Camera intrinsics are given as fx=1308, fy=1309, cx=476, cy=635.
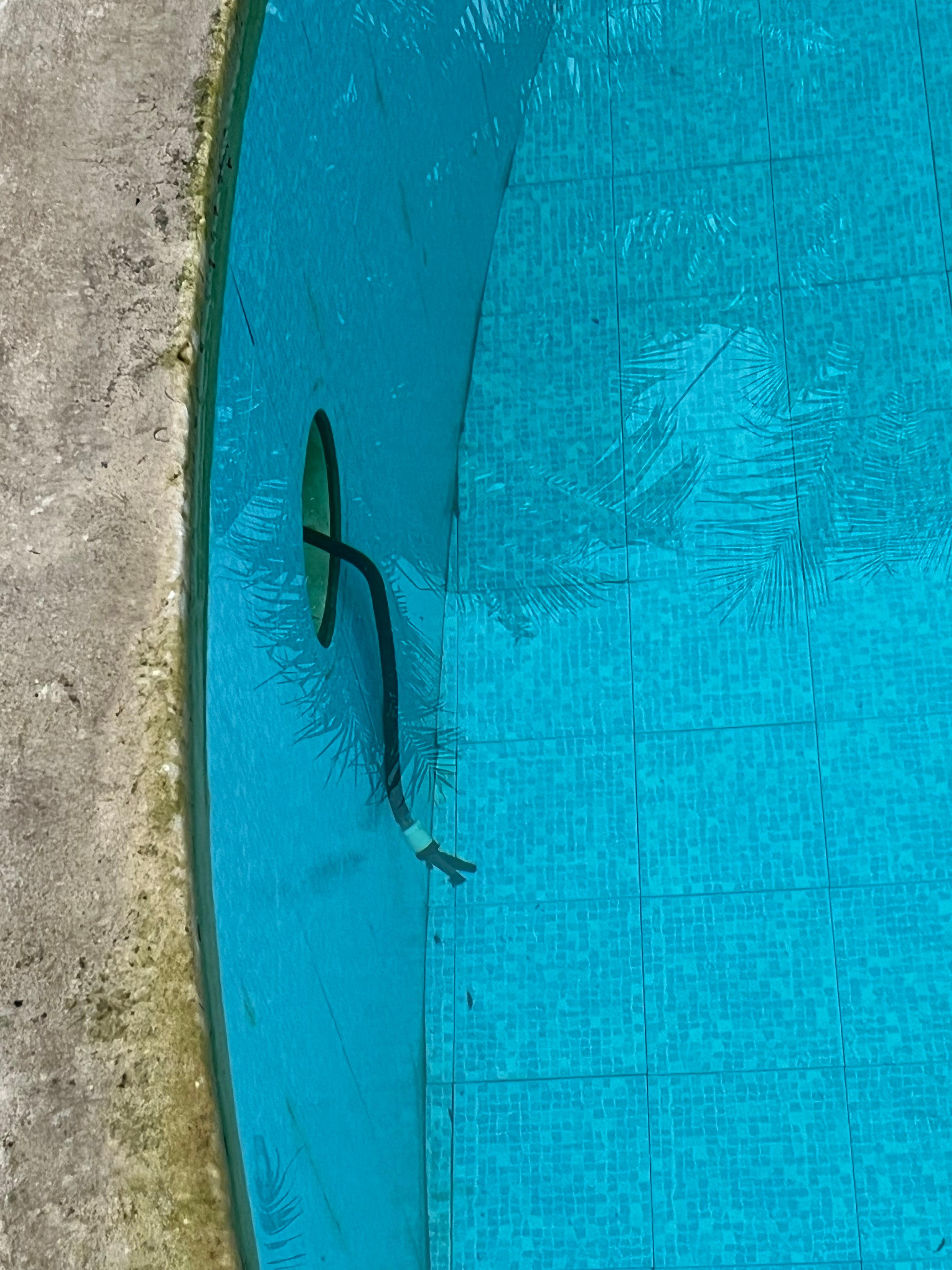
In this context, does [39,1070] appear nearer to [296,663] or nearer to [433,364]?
[296,663]

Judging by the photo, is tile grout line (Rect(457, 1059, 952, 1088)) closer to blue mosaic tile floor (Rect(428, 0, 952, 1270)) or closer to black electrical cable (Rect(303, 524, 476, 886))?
blue mosaic tile floor (Rect(428, 0, 952, 1270))

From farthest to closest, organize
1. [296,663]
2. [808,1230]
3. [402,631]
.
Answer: [402,631] → [808,1230] → [296,663]

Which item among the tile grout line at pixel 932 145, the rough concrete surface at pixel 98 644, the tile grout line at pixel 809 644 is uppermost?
the rough concrete surface at pixel 98 644

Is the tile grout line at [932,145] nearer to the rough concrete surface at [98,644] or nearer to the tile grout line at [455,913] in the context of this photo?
the tile grout line at [455,913]

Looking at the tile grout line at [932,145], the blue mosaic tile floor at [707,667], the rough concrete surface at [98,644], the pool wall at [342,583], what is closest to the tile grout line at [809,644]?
the blue mosaic tile floor at [707,667]

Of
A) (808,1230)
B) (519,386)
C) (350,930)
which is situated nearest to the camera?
(350,930)

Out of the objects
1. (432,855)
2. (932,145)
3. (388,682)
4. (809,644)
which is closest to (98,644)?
(388,682)

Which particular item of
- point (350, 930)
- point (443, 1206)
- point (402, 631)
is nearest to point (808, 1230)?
point (443, 1206)
